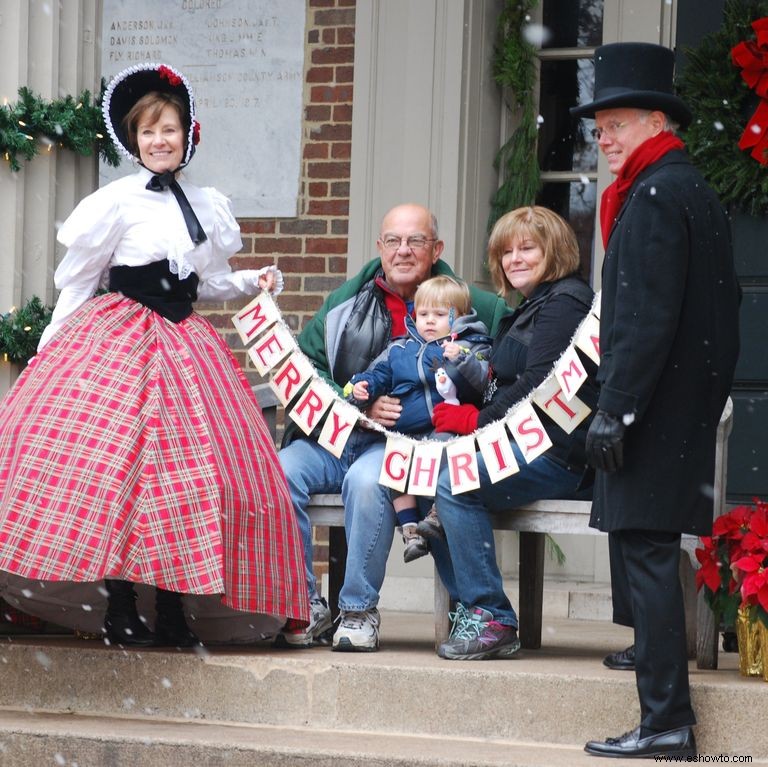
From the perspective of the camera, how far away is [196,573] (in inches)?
169

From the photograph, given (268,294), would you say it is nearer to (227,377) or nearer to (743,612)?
(227,377)

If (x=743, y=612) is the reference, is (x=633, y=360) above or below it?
above

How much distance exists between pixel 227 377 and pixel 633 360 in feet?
4.78

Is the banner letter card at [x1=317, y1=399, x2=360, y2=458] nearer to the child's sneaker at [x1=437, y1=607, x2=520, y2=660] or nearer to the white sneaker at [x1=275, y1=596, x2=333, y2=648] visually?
the white sneaker at [x1=275, y1=596, x2=333, y2=648]

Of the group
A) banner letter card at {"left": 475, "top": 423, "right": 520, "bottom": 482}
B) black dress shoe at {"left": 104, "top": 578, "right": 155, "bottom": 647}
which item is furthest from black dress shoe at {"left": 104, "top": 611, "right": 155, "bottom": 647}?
banner letter card at {"left": 475, "top": 423, "right": 520, "bottom": 482}

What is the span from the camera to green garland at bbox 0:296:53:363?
18.2ft

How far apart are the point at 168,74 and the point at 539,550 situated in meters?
1.90

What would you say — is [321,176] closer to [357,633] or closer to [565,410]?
[565,410]

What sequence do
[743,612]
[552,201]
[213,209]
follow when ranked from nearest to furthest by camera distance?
[743,612]
[213,209]
[552,201]

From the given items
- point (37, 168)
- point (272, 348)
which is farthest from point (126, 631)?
point (37, 168)

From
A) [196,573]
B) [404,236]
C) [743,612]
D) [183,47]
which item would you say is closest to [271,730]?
[196,573]

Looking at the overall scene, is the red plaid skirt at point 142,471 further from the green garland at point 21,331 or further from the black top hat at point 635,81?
the black top hat at point 635,81

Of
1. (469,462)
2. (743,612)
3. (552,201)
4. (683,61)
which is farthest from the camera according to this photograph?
(552,201)

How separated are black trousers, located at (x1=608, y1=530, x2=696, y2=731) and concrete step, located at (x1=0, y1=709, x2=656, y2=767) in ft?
0.56
